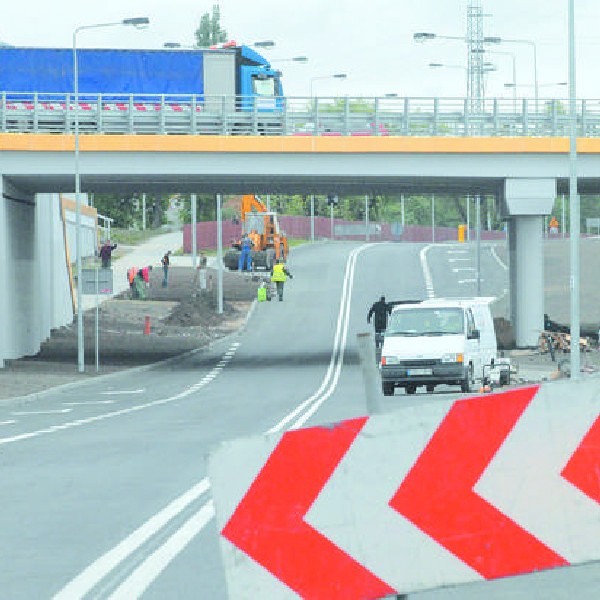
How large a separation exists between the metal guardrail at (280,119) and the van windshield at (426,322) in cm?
1502

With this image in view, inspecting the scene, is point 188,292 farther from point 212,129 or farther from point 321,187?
point 212,129

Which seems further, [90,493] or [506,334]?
[506,334]

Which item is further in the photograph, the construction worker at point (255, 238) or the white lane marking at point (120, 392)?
the construction worker at point (255, 238)

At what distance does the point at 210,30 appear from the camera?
562 feet

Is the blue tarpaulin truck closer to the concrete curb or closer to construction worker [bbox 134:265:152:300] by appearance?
the concrete curb

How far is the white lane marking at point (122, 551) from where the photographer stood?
31.2ft

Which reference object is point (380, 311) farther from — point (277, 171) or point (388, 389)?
point (388, 389)

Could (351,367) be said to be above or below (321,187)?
below

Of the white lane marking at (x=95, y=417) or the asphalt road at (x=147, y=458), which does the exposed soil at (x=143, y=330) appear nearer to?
the asphalt road at (x=147, y=458)

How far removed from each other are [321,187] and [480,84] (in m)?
59.8

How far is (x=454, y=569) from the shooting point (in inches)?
282

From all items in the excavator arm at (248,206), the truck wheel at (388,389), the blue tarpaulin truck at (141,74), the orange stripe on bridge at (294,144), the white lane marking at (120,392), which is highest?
the blue tarpaulin truck at (141,74)

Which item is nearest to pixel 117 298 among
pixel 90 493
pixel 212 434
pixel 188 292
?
pixel 188 292

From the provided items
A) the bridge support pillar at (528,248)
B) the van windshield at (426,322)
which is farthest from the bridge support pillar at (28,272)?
the van windshield at (426,322)
